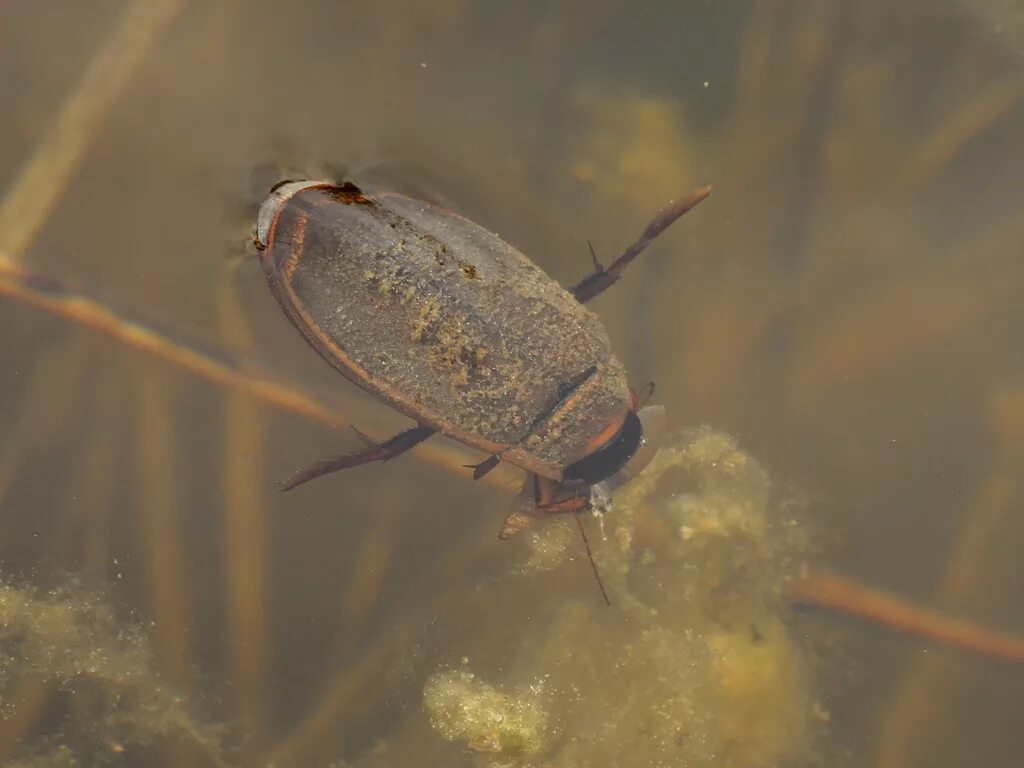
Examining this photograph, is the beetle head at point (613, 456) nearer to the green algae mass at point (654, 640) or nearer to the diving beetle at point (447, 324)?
the diving beetle at point (447, 324)

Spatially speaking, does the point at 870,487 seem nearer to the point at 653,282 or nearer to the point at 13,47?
A: the point at 653,282

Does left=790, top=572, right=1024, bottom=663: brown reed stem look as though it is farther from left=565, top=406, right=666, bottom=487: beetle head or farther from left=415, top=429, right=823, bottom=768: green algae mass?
left=565, top=406, right=666, bottom=487: beetle head

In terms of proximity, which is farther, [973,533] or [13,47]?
[973,533]

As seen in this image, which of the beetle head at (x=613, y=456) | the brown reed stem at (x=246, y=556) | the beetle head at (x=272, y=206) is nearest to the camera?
the beetle head at (x=272, y=206)

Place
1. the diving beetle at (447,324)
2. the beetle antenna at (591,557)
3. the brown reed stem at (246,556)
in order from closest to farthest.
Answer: the diving beetle at (447,324) < the beetle antenna at (591,557) < the brown reed stem at (246,556)

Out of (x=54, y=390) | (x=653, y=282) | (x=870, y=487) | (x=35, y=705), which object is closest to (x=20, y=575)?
(x=35, y=705)

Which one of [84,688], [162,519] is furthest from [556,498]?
[84,688]

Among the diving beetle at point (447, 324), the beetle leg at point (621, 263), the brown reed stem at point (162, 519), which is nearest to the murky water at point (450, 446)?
the brown reed stem at point (162, 519)
